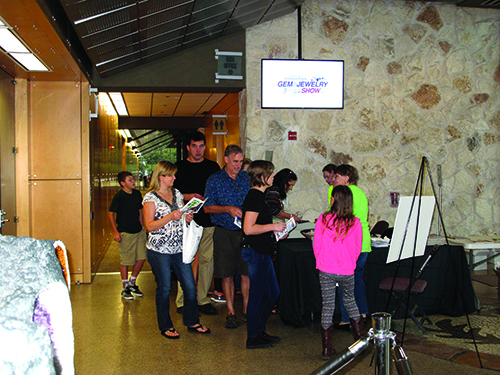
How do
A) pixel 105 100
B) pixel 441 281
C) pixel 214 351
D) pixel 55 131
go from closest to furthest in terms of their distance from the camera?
1. pixel 214 351
2. pixel 441 281
3. pixel 55 131
4. pixel 105 100

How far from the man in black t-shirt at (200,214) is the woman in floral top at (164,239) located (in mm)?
804

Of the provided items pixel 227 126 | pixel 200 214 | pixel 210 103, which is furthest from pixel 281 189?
pixel 210 103

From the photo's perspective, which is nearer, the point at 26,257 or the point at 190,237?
the point at 26,257

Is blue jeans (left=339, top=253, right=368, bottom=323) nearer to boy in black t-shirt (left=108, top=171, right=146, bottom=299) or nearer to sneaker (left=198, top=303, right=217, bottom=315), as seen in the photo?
sneaker (left=198, top=303, right=217, bottom=315)

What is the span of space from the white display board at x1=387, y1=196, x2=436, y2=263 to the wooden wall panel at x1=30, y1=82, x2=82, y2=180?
13.7ft

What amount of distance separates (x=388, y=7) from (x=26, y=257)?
667cm

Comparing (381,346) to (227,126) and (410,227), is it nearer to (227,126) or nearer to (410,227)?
(410,227)

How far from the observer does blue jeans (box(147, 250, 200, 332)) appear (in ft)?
11.5

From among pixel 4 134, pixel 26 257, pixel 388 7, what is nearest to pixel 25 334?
pixel 26 257

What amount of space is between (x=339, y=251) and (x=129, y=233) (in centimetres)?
306

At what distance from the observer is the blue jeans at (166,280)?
3.50 m

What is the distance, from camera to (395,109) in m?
6.29

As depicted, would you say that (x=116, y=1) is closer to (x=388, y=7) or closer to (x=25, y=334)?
(x=25, y=334)

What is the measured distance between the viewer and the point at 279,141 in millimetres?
6051
